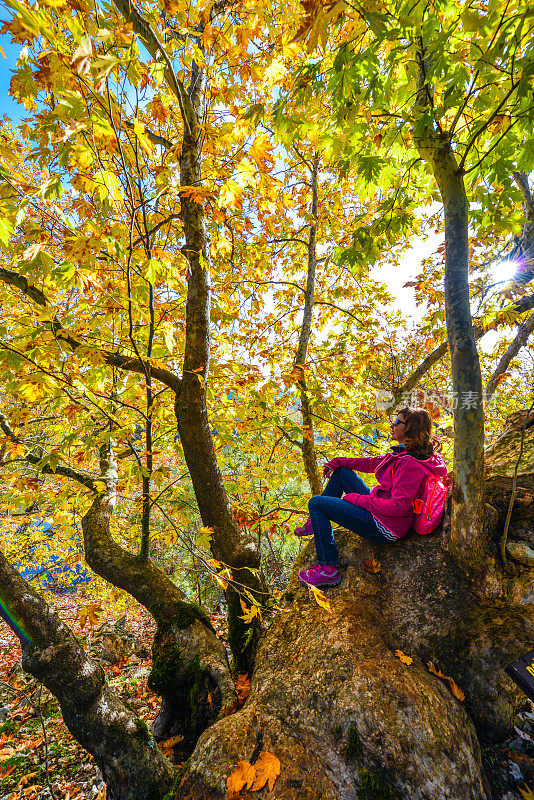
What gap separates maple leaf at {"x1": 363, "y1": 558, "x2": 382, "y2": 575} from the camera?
2.52m

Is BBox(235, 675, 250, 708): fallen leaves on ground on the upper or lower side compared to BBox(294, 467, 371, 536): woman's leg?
lower

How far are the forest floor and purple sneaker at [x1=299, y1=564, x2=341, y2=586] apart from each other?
4.00ft

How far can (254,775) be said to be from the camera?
1.45 m

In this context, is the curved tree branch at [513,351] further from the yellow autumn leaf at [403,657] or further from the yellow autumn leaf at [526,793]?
the yellow autumn leaf at [526,793]

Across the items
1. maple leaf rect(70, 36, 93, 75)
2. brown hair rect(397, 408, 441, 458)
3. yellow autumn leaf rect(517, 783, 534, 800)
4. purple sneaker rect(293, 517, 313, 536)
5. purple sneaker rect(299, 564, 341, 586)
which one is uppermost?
maple leaf rect(70, 36, 93, 75)

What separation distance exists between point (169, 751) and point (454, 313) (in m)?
3.81

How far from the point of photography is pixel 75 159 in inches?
76.0

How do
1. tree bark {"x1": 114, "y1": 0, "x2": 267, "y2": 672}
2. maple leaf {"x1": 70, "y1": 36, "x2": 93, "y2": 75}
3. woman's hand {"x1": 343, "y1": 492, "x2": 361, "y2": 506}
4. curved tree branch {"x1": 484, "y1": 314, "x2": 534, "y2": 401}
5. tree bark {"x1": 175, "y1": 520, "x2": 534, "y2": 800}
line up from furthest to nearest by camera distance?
curved tree branch {"x1": 484, "y1": 314, "x2": 534, "y2": 401}, tree bark {"x1": 114, "y1": 0, "x2": 267, "y2": 672}, woman's hand {"x1": 343, "y1": 492, "x2": 361, "y2": 506}, tree bark {"x1": 175, "y1": 520, "x2": 534, "y2": 800}, maple leaf {"x1": 70, "y1": 36, "x2": 93, "y2": 75}

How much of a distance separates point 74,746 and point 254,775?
3.56 meters

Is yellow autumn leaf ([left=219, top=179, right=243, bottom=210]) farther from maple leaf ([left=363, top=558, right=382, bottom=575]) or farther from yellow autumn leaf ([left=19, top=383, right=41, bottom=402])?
maple leaf ([left=363, top=558, right=382, bottom=575])

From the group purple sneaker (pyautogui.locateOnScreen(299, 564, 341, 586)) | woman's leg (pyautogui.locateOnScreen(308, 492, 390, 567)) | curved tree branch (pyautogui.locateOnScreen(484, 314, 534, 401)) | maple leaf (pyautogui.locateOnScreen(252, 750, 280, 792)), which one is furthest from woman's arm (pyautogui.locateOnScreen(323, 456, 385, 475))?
curved tree branch (pyautogui.locateOnScreen(484, 314, 534, 401))

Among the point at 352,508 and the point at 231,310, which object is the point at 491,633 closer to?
the point at 352,508

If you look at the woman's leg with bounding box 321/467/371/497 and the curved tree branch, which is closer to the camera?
the woman's leg with bounding box 321/467/371/497

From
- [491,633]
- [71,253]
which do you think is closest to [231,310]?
[71,253]
